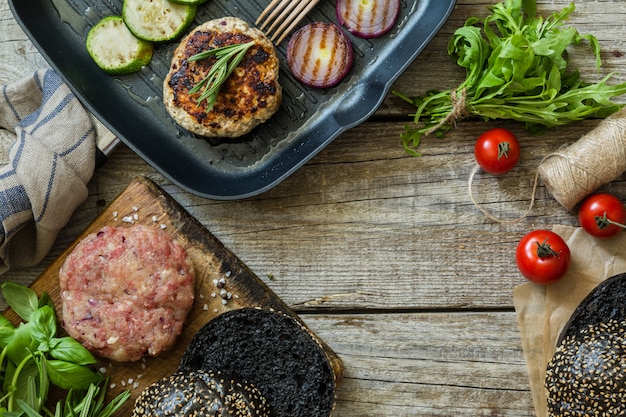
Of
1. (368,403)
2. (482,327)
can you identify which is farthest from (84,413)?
(482,327)

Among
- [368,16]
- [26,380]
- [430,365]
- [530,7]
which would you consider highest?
[368,16]

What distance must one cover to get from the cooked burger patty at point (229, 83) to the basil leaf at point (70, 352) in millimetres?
938

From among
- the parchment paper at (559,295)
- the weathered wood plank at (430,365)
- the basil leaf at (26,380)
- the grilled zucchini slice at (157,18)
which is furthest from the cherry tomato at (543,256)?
the basil leaf at (26,380)

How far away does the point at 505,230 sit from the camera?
3068 mm

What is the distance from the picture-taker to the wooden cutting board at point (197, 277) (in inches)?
116

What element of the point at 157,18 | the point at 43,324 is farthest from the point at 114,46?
the point at 43,324

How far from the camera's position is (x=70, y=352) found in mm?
2748

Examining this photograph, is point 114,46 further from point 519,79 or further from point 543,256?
point 543,256

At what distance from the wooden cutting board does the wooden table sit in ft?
0.49

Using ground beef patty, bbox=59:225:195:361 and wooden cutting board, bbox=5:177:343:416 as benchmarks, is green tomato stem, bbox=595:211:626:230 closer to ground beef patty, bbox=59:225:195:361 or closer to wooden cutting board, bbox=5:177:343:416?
wooden cutting board, bbox=5:177:343:416

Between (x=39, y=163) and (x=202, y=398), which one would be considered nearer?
(x=202, y=398)

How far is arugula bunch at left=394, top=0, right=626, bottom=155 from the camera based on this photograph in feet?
9.14

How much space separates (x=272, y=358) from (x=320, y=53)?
1.19m

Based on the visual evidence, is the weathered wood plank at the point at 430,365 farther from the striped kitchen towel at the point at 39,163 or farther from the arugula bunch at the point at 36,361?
the striped kitchen towel at the point at 39,163
